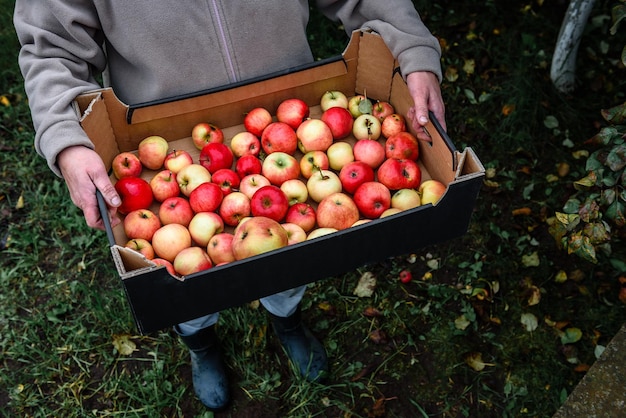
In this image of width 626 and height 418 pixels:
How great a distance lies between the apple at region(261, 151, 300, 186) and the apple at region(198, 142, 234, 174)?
5.3 inches

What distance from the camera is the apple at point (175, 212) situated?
181 centimetres

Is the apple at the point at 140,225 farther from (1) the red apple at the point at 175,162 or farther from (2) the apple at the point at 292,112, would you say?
(2) the apple at the point at 292,112

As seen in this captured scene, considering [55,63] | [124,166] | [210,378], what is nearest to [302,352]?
[210,378]

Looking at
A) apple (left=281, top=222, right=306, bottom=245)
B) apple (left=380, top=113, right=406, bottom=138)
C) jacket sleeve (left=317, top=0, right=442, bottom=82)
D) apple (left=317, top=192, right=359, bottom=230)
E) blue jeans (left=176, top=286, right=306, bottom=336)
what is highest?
jacket sleeve (left=317, top=0, right=442, bottom=82)

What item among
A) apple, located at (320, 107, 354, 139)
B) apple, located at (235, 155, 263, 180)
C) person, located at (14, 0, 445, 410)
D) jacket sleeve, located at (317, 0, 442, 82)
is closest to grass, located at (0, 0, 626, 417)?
apple, located at (235, 155, 263, 180)

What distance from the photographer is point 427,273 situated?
116 inches

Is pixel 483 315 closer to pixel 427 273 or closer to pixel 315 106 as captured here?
pixel 427 273

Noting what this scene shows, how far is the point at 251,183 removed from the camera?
6.28 ft

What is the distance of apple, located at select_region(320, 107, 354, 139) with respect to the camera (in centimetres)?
201

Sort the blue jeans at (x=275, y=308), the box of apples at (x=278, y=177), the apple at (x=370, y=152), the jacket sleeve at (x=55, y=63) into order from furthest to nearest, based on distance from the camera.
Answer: the blue jeans at (x=275, y=308), the apple at (x=370, y=152), the jacket sleeve at (x=55, y=63), the box of apples at (x=278, y=177)

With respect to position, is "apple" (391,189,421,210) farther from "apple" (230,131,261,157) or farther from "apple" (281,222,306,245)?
"apple" (230,131,261,157)

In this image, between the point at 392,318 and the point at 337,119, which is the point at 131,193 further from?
the point at 392,318

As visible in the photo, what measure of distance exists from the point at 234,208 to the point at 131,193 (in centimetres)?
32

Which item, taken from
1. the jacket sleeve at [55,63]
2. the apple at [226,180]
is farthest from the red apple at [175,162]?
the jacket sleeve at [55,63]
